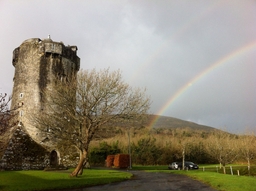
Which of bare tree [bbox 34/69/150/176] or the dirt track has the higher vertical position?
bare tree [bbox 34/69/150/176]

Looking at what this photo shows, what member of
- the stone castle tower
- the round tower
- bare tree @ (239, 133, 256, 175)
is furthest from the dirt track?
bare tree @ (239, 133, 256, 175)

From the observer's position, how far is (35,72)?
124 feet

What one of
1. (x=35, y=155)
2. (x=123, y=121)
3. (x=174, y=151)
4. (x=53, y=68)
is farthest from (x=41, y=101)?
(x=174, y=151)

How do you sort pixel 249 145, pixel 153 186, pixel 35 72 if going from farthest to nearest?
pixel 249 145
pixel 35 72
pixel 153 186

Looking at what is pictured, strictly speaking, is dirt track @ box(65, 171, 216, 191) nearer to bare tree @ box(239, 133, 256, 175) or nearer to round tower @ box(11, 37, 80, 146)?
round tower @ box(11, 37, 80, 146)

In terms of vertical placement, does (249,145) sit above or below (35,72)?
below

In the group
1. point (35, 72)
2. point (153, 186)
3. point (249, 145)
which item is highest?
point (35, 72)

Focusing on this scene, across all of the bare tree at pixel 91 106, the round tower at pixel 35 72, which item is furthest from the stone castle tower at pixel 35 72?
the bare tree at pixel 91 106

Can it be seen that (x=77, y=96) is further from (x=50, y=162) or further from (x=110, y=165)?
(x=110, y=165)

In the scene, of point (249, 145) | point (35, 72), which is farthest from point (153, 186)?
point (249, 145)

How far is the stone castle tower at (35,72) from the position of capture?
37125 millimetres

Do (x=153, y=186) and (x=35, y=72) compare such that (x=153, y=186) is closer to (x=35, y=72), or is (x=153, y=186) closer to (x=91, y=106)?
(x=91, y=106)

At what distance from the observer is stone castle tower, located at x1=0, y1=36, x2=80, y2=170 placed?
3712cm

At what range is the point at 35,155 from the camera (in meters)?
34.1
